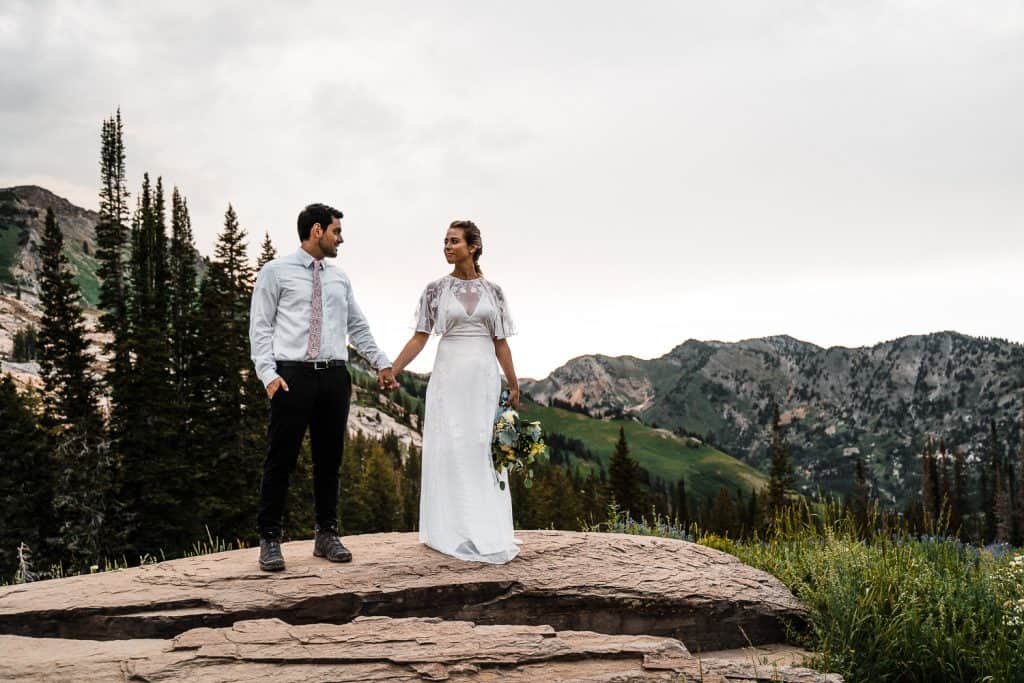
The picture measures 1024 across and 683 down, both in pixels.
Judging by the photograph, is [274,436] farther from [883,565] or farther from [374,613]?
[883,565]

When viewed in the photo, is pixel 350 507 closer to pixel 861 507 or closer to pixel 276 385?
pixel 861 507

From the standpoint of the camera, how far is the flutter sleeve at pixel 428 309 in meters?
9.27

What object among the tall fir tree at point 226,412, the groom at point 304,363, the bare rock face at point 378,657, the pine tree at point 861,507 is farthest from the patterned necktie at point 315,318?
the tall fir tree at point 226,412

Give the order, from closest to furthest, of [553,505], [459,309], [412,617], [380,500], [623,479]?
[412,617], [459,309], [623,479], [553,505], [380,500]

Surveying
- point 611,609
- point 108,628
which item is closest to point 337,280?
point 108,628

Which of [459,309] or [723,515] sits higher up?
[459,309]

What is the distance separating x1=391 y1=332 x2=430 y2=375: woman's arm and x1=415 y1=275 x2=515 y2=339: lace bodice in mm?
104

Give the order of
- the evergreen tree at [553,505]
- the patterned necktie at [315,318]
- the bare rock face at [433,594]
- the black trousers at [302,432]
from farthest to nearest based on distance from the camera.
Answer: the evergreen tree at [553,505] < the patterned necktie at [315,318] < the black trousers at [302,432] < the bare rock face at [433,594]

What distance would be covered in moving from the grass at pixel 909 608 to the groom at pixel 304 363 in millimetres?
5704

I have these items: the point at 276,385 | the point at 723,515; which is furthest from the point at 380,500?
the point at 276,385

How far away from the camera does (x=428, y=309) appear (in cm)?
929

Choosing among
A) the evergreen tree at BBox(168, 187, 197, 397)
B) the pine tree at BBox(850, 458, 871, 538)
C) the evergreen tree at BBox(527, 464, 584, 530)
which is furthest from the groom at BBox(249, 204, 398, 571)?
the evergreen tree at BBox(527, 464, 584, 530)

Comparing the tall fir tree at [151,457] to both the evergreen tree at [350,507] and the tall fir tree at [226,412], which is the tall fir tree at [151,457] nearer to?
the tall fir tree at [226,412]

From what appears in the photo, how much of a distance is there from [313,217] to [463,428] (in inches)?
122
